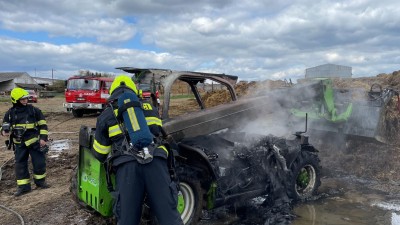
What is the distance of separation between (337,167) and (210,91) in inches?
686

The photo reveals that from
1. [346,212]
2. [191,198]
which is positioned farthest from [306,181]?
[191,198]

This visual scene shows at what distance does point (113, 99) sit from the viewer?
3.98 meters

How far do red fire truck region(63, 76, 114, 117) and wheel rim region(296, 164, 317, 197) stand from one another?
1414 cm

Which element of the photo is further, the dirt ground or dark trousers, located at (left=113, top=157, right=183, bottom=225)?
the dirt ground

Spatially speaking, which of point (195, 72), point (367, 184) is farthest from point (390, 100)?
point (195, 72)

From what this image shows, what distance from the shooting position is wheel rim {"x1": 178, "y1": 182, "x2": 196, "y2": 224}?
4934 millimetres

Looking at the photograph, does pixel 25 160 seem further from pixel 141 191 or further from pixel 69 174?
pixel 141 191

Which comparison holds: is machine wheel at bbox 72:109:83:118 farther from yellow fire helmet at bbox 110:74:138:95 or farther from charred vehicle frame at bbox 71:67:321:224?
yellow fire helmet at bbox 110:74:138:95

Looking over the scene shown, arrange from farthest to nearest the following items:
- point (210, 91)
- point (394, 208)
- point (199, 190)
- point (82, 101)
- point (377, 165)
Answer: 1. point (210, 91)
2. point (82, 101)
3. point (377, 165)
4. point (394, 208)
5. point (199, 190)

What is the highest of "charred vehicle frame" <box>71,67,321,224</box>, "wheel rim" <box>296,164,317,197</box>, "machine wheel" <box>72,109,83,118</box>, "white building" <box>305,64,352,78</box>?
"white building" <box>305,64,352,78</box>

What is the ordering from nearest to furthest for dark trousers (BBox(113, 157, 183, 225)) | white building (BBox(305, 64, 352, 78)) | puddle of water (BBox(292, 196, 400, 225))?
dark trousers (BBox(113, 157, 183, 225)) → puddle of water (BBox(292, 196, 400, 225)) → white building (BBox(305, 64, 352, 78))

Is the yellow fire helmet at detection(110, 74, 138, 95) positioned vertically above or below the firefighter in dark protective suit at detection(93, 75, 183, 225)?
above

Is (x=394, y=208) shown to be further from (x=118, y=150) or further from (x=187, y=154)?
(x=118, y=150)

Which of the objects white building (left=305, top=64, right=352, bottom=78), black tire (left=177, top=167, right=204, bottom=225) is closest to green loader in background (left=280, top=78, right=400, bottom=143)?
black tire (left=177, top=167, right=204, bottom=225)
